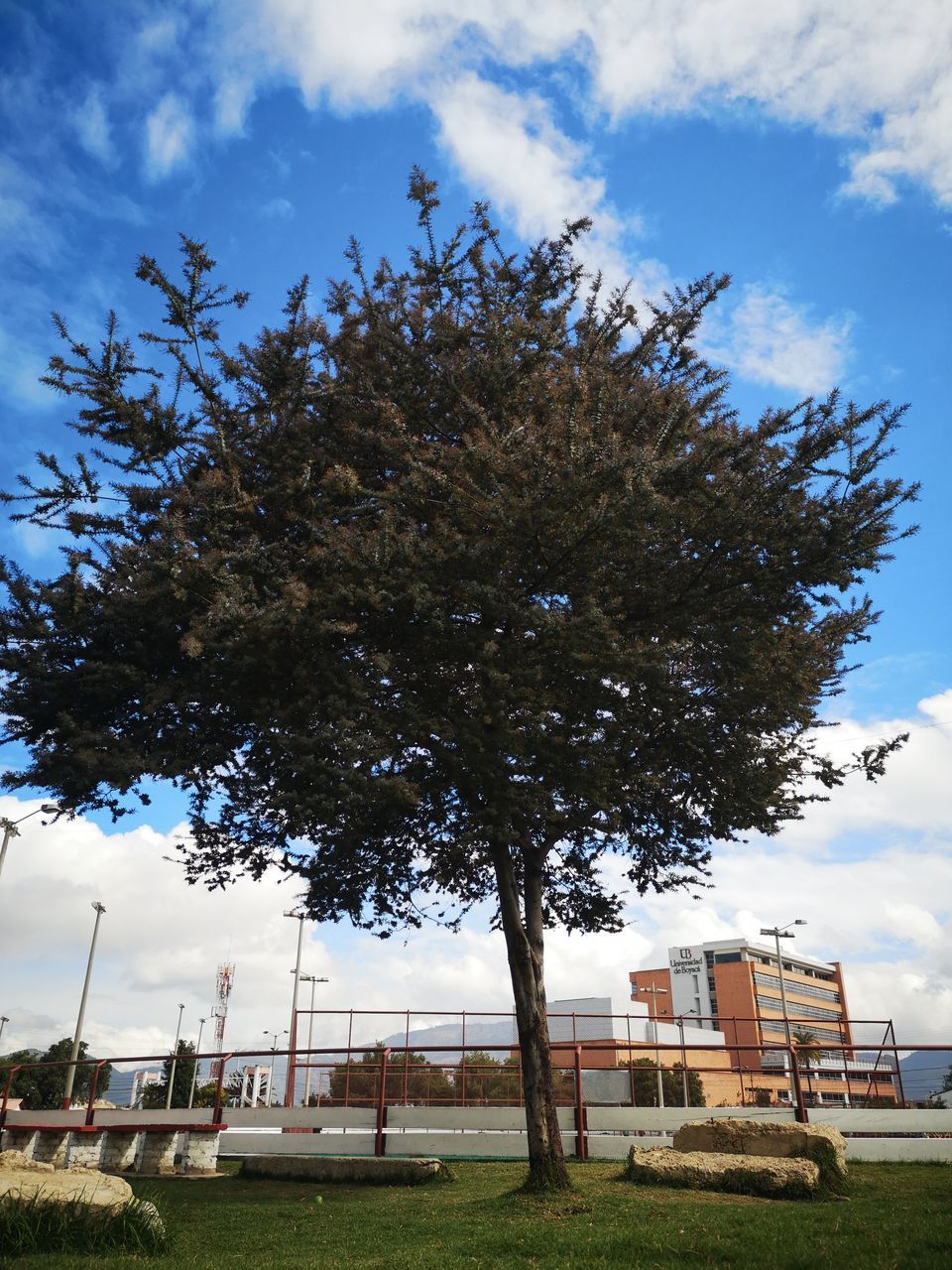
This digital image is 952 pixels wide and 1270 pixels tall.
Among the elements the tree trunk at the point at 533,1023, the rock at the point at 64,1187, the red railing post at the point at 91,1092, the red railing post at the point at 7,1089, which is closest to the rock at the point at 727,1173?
the tree trunk at the point at 533,1023

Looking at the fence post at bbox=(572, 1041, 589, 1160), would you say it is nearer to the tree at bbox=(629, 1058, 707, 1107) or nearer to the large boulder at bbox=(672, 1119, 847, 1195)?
the large boulder at bbox=(672, 1119, 847, 1195)

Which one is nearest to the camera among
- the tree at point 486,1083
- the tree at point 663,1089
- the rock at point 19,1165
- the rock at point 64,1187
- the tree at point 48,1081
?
the rock at point 64,1187

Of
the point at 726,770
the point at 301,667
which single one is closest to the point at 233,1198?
the point at 301,667

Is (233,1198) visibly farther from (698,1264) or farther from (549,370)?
(549,370)

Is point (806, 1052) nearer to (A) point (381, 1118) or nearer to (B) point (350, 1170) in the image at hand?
(A) point (381, 1118)

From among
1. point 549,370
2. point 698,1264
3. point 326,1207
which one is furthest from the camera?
point 549,370

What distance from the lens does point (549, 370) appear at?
15312 millimetres

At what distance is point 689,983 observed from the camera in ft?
357

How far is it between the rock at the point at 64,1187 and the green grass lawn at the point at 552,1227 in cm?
72

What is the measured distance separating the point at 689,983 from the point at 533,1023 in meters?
103

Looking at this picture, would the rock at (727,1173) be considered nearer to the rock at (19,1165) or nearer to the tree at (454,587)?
the tree at (454,587)

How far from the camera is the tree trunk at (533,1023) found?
12570 millimetres

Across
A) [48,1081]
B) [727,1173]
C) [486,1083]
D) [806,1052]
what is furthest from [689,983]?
[727,1173]

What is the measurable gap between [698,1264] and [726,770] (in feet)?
29.1
